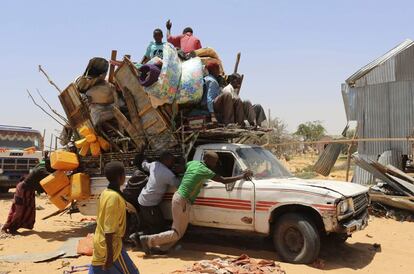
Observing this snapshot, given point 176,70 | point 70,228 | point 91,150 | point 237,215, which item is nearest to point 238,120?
point 176,70

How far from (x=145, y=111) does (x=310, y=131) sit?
159ft

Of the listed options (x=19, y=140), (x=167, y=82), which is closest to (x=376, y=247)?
(x=167, y=82)

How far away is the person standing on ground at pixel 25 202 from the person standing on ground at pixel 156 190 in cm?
273

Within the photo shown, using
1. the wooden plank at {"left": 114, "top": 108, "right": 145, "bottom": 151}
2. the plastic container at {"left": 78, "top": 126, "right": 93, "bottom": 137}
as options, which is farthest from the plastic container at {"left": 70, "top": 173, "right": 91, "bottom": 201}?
the wooden plank at {"left": 114, "top": 108, "right": 145, "bottom": 151}

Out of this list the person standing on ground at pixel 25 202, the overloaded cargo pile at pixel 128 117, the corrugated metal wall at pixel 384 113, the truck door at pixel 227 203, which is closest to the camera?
the truck door at pixel 227 203

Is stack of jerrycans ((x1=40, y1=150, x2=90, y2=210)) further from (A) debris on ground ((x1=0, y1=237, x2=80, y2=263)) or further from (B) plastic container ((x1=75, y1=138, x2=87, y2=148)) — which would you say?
(A) debris on ground ((x1=0, y1=237, x2=80, y2=263))

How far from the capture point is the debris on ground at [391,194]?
32.0 ft

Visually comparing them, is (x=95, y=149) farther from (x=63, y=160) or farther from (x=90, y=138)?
(x=63, y=160)

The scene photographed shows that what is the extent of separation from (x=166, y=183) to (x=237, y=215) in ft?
4.11

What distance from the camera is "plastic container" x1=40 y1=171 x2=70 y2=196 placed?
823cm

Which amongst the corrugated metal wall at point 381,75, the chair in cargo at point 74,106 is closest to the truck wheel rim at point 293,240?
the chair in cargo at point 74,106

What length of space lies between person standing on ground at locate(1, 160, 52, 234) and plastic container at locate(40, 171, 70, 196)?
0.47 m

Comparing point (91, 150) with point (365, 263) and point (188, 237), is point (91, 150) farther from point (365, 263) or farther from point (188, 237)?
point (365, 263)

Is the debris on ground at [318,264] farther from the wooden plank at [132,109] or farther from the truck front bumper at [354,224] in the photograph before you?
the wooden plank at [132,109]
